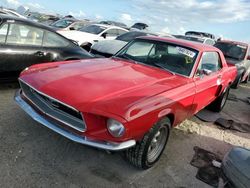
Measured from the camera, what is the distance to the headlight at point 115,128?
2965mm

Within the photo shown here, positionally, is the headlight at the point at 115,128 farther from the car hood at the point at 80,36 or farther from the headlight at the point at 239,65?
the car hood at the point at 80,36

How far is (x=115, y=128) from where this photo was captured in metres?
2.98

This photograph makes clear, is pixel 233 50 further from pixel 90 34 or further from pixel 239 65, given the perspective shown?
pixel 90 34

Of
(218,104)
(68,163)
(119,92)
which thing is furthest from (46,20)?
(119,92)

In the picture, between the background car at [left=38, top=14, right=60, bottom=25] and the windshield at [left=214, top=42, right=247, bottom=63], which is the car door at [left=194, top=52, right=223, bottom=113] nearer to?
the windshield at [left=214, top=42, right=247, bottom=63]

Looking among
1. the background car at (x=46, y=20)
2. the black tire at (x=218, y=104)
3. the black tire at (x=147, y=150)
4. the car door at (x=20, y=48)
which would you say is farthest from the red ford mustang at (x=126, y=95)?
the background car at (x=46, y=20)

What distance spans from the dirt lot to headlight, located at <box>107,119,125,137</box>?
692 mm

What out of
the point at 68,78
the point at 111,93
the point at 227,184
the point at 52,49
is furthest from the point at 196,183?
the point at 52,49

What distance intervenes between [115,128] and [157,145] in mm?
1095

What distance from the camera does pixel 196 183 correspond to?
12.0 feet

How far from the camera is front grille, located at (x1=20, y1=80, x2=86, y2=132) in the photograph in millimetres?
3158

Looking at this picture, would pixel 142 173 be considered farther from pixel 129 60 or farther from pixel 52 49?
pixel 52 49

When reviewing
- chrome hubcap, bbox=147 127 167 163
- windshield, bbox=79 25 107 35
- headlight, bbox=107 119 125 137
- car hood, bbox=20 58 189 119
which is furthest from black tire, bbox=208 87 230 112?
windshield, bbox=79 25 107 35

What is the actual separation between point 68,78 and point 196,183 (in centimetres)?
210
